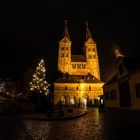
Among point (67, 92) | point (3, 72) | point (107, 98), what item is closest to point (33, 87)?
point (3, 72)

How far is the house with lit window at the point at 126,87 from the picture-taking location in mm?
24438

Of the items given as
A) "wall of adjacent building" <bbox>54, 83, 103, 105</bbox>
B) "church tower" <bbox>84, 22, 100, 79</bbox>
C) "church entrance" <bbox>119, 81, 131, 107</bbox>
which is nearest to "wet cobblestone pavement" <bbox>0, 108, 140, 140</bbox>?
"church entrance" <bbox>119, 81, 131, 107</bbox>

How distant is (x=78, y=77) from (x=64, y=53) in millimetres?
15230

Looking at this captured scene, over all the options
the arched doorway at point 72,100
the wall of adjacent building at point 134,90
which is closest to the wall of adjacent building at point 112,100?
the wall of adjacent building at point 134,90

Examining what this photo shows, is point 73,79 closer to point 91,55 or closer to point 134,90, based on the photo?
point 91,55

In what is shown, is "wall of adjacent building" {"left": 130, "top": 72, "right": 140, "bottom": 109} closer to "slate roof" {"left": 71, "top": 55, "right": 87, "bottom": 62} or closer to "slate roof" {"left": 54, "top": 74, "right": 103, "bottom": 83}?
"slate roof" {"left": 54, "top": 74, "right": 103, "bottom": 83}

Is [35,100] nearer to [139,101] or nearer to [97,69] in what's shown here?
[139,101]

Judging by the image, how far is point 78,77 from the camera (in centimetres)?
7588

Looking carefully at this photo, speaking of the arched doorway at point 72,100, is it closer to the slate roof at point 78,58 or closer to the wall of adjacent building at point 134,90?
the slate roof at point 78,58

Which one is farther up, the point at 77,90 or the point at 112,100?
the point at 77,90

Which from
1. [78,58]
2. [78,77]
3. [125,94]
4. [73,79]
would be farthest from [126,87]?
[78,58]

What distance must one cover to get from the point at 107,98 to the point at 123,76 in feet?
31.4

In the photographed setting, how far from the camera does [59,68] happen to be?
269 feet

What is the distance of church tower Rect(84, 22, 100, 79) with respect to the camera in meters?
83.2
